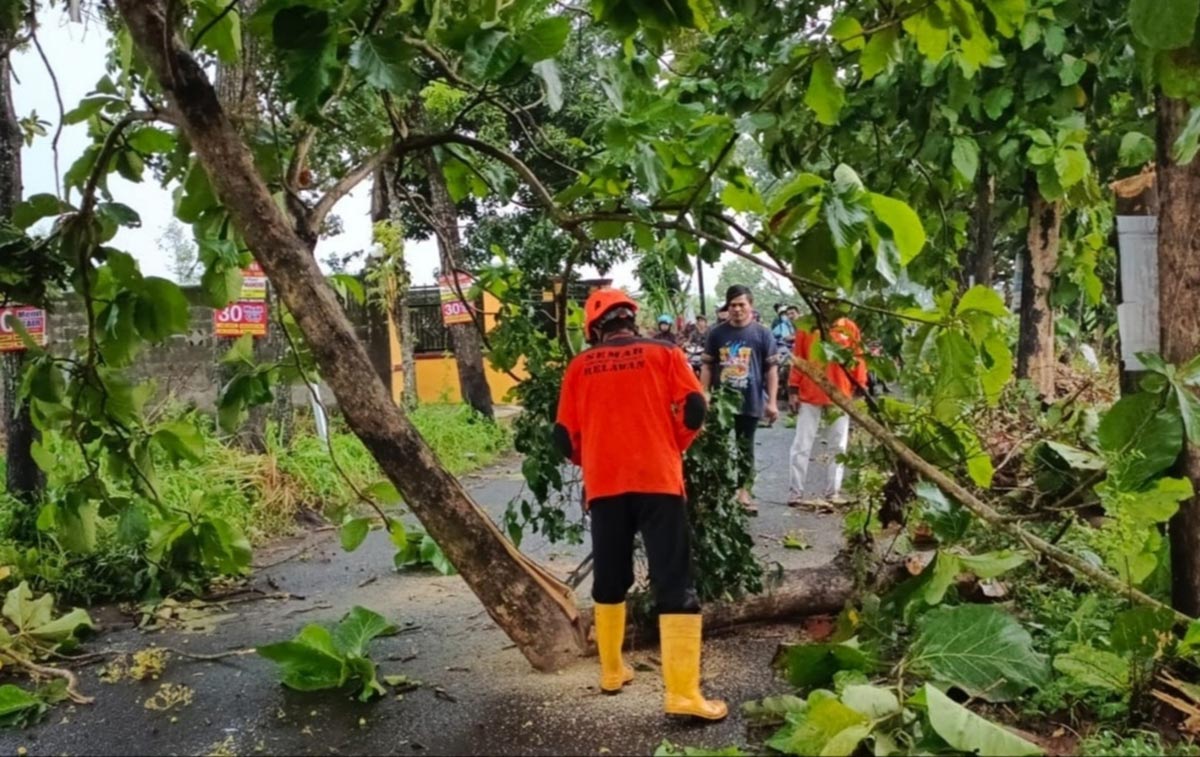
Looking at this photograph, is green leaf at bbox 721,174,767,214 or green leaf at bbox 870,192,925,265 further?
green leaf at bbox 721,174,767,214

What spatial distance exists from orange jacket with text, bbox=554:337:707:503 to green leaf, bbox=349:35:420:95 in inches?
66.3

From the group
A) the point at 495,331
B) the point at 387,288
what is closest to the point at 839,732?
the point at 495,331

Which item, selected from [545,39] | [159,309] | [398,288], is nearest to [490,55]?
[545,39]

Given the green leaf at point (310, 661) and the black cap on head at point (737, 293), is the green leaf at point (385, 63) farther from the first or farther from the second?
the black cap on head at point (737, 293)

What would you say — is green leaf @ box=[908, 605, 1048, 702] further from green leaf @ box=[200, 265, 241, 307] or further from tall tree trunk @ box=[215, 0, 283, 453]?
tall tree trunk @ box=[215, 0, 283, 453]

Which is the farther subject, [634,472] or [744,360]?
[744,360]

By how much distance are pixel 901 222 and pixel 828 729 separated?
154 cm

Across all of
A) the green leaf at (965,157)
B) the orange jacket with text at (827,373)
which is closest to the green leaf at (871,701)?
the orange jacket with text at (827,373)

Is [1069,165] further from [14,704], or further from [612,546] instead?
[14,704]

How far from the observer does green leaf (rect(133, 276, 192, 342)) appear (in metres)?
3.81

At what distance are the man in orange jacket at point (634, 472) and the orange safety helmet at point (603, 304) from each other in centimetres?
15

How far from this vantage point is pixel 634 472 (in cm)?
381

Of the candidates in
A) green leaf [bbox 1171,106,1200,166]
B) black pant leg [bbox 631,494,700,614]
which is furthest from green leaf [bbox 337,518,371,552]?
green leaf [bbox 1171,106,1200,166]

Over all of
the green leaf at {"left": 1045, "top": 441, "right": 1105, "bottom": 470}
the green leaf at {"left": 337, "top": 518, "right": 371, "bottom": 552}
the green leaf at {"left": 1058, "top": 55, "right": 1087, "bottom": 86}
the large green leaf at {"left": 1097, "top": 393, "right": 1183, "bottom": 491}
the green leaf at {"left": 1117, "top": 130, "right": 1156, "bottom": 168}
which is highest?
the green leaf at {"left": 1058, "top": 55, "right": 1087, "bottom": 86}
